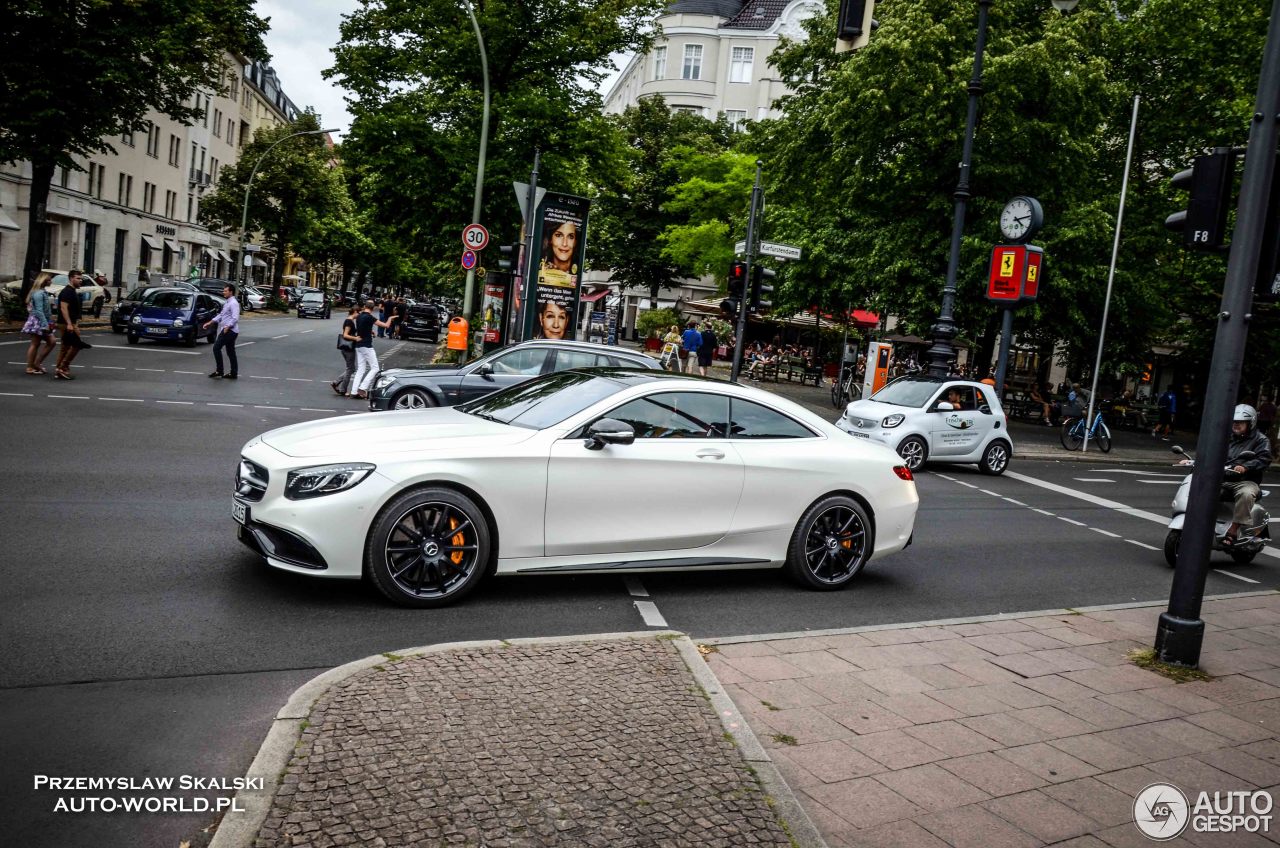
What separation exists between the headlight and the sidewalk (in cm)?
130

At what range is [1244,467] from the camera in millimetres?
10625

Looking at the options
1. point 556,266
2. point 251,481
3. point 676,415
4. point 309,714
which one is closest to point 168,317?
point 556,266

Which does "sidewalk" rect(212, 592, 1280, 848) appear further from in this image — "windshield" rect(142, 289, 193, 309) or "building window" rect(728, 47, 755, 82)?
"building window" rect(728, 47, 755, 82)

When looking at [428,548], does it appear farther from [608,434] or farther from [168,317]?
[168,317]

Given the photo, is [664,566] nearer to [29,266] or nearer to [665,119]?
[29,266]

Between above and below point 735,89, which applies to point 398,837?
below

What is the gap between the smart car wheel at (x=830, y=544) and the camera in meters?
7.54

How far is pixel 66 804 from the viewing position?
139 inches

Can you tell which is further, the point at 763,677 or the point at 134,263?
the point at 134,263

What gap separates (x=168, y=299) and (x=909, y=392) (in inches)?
815

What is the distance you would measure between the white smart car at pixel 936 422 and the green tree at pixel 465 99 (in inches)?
645

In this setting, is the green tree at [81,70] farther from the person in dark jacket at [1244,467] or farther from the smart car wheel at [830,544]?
the person in dark jacket at [1244,467]

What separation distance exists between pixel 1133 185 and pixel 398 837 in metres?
34.8

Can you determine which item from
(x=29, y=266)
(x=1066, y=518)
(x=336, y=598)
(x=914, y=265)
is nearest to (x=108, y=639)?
(x=336, y=598)
